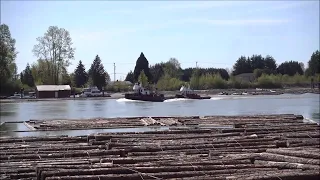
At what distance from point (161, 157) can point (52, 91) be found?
2431 inches

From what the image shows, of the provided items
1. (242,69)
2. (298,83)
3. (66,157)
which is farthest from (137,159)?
(242,69)

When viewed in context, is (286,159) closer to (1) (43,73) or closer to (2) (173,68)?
(1) (43,73)

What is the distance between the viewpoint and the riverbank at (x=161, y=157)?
441 inches

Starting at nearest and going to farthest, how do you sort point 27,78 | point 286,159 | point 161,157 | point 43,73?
point 286,159, point 161,157, point 43,73, point 27,78

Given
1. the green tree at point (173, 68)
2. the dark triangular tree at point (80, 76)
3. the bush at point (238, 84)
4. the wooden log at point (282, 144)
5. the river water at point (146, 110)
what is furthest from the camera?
the green tree at point (173, 68)

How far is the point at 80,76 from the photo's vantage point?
96.6m

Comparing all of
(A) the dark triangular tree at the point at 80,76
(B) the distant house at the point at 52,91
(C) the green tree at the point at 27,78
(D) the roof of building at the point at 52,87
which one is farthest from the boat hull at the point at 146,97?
(C) the green tree at the point at 27,78

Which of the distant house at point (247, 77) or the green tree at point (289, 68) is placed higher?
the green tree at point (289, 68)

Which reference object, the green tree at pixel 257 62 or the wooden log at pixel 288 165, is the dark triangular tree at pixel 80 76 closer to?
the green tree at pixel 257 62

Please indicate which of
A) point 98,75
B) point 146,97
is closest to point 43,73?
point 98,75

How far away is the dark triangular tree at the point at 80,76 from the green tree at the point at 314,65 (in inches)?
2261

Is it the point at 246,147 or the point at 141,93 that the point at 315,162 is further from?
the point at 141,93

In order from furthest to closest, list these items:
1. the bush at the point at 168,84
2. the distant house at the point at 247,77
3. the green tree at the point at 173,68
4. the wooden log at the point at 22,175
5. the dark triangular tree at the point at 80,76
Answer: the distant house at the point at 247,77, the green tree at the point at 173,68, the bush at the point at 168,84, the dark triangular tree at the point at 80,76, the wooden log at the point at 22,175

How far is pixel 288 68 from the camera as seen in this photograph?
416 ft
